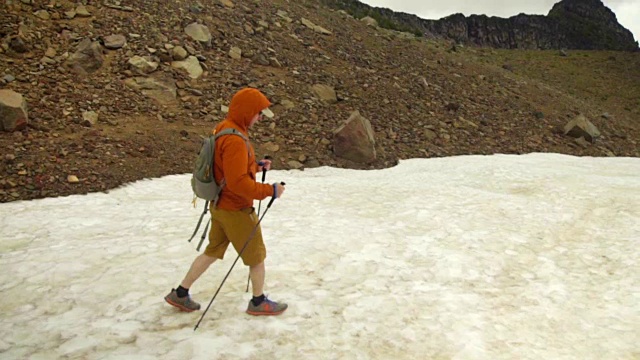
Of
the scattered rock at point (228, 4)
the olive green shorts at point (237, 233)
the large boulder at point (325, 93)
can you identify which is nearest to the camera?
the olive green shorts at point (237, 233)

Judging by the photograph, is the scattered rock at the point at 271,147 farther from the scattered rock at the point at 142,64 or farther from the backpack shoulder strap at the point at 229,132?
the backpack shoulder strap at the point at 229,132

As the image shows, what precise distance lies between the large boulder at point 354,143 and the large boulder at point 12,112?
10.8 m

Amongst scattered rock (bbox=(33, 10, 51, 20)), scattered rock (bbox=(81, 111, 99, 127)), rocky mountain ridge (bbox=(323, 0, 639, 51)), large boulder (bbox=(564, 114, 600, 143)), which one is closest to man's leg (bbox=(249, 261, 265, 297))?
scattered rock (bbox=(81, 111, 99, 127))

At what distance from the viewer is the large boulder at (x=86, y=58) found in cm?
1619

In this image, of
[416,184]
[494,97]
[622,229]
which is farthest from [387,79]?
[622,229]

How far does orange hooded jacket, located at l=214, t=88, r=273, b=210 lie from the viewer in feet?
16.4

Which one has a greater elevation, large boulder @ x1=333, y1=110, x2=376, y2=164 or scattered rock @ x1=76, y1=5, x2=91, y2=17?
scattered rock @ x1=76, y1=5, x2=91, y2=17

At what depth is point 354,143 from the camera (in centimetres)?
1797

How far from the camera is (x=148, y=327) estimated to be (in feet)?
17.8

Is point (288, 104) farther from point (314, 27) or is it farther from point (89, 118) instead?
point (314, 27)

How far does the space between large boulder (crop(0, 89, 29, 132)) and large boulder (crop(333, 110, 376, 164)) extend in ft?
35.5

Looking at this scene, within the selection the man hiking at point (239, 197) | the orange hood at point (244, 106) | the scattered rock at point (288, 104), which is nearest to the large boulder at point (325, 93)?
the scattered rock at point (288, 104)

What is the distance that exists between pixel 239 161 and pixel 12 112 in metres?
11.6

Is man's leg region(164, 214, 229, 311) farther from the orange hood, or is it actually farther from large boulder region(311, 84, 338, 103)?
large boulder region(311, 84, 338, 103)
